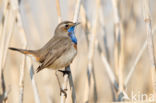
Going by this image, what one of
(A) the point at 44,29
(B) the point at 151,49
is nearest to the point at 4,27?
(A) the point at 44,29

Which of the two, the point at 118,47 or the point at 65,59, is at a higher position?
the point at 118,47

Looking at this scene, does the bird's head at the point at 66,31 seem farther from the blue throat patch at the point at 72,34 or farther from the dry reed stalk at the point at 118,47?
the dry reed stalk at the point at 118,47

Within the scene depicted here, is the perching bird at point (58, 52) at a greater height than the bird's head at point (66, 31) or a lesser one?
lesser

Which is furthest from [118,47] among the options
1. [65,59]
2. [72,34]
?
[65,59]

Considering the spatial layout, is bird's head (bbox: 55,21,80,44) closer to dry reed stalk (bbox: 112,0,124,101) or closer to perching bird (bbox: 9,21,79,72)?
perching bird (bbox: 9,21,79,72)

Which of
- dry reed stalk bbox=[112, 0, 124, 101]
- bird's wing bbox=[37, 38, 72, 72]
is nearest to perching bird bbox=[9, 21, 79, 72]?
bird's wing bbox=[37, 38, 72, 72]

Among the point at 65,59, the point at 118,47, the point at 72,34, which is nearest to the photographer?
the point at 65,59

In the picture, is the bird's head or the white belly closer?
the white belly

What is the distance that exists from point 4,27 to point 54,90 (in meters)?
1.55

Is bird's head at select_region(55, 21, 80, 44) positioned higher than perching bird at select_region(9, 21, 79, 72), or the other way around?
bird's head at select_region(55, 21, 80, 44)

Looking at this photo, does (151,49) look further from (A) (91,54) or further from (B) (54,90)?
(B) (54,90)

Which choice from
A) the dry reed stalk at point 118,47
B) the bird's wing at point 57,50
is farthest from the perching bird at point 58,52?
the dry reed stalk at point 118,47

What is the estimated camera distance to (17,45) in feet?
13.1

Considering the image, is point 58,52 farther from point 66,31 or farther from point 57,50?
point 66,31
